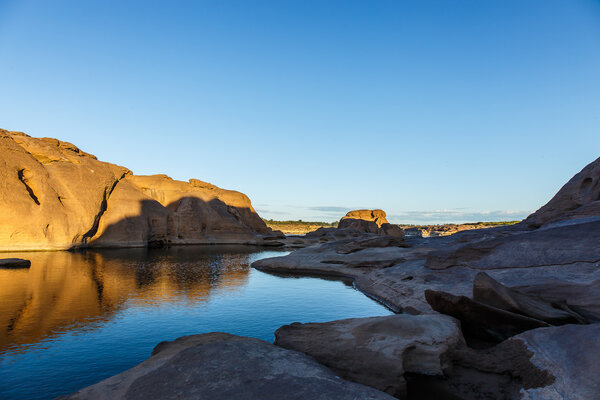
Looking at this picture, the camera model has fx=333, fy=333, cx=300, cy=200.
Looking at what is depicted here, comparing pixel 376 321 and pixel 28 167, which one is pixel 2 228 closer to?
pixel 28 167

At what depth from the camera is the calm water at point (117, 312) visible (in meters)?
8.48

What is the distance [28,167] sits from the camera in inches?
1563

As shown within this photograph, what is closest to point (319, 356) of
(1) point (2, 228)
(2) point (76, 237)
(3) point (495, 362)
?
(3) point (495, 362)

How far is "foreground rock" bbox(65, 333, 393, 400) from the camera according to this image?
473 centimetres

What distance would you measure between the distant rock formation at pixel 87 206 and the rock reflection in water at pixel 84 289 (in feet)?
34.7

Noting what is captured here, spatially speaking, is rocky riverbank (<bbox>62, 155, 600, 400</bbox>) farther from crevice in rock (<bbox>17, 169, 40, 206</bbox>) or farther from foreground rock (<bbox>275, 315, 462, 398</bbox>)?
crevice in rock (<bbox>17, 169, 40, 206</bbox>)

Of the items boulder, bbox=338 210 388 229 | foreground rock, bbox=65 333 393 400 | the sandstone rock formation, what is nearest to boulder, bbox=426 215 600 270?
the sandstone rock formation

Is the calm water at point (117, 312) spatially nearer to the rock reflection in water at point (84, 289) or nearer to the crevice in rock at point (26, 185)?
the rock reflection in water at point (84, 289)

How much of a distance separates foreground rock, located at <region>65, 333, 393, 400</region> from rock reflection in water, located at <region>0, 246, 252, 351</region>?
7.08 metres

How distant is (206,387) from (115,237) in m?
49.6

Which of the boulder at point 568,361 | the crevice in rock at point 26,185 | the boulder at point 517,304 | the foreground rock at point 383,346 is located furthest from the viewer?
the crevice in rock at point 26,185

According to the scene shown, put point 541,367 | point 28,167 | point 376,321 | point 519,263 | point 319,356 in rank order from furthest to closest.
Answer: point 28,167 → point 519,263 → point 376,321 → point 319,356 → point 541,367

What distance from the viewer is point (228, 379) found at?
5090 millimetres

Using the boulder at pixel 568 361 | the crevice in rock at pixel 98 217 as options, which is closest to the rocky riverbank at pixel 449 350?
the boulder at pixel 568 361
